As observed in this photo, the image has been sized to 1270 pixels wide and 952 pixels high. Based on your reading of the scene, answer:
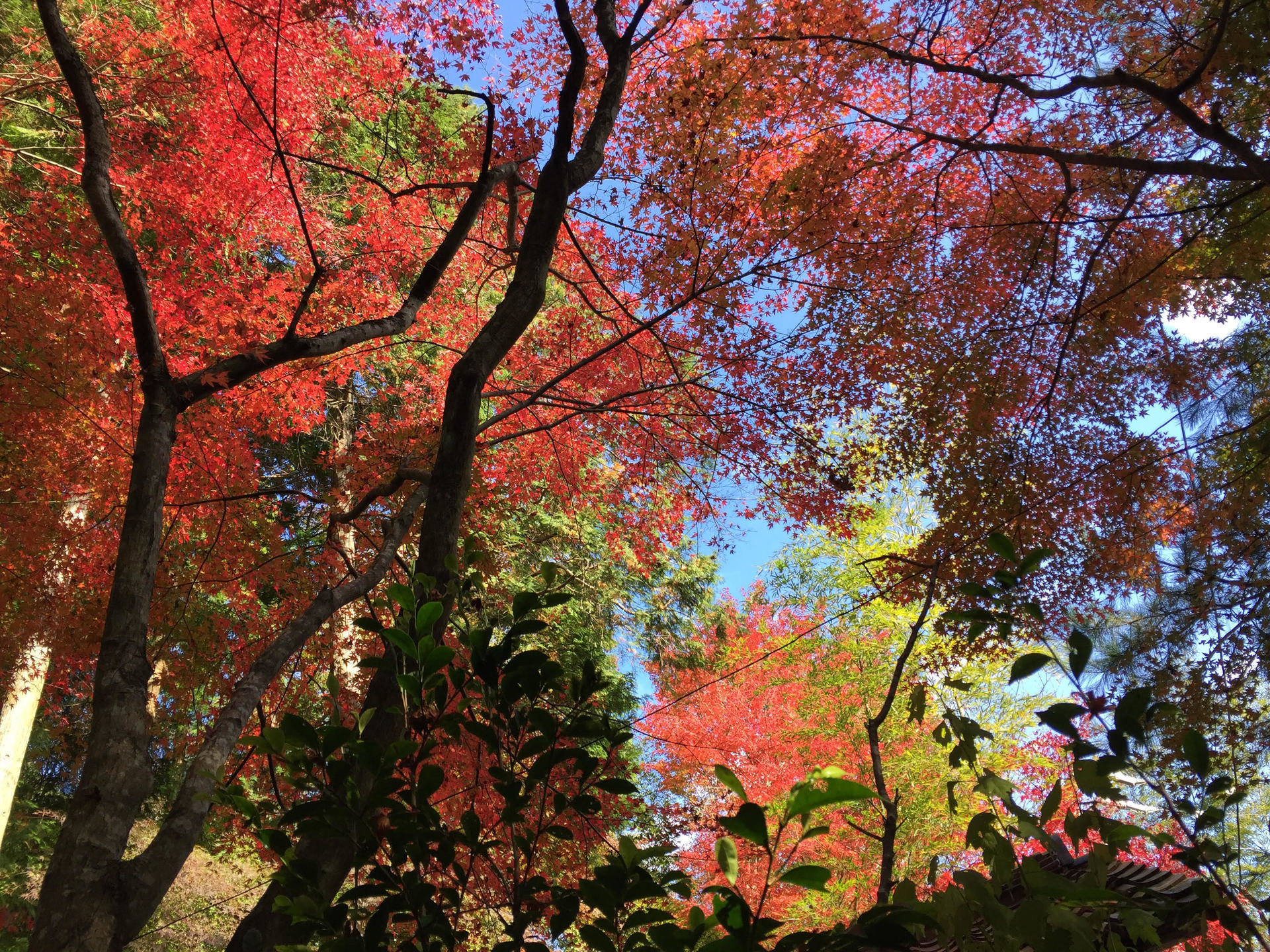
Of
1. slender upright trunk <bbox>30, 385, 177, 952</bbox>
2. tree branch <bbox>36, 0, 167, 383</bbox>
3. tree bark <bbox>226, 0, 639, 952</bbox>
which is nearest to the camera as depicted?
slender upright trunk <bbox>30, 385, 177, 952</bbox>

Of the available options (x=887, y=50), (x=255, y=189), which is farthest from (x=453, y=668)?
(x=255, y=189)

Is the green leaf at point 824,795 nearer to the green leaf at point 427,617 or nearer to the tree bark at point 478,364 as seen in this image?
the green leaf at point 427,617

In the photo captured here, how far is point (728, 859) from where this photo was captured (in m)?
0.83

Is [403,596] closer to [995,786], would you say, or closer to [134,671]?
[995,786]

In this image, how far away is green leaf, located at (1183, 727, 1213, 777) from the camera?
3.45ft

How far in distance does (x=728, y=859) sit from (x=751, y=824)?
54 millimetres

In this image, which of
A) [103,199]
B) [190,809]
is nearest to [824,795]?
[190,809]

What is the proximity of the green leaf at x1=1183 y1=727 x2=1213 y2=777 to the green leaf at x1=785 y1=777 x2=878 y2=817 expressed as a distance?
574 mm

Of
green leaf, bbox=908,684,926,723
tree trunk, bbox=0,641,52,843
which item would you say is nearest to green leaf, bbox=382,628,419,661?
green leaf, bbox=908,684,926,723

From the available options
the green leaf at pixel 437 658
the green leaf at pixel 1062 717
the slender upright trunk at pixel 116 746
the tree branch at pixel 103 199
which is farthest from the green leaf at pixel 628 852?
the tree branch at pixel 103 199

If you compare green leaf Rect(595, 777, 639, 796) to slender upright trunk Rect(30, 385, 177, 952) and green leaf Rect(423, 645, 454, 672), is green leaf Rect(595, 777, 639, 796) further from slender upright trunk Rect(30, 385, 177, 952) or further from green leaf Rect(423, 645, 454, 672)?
slender upright trunk Rect(30, 385, 177, 952)

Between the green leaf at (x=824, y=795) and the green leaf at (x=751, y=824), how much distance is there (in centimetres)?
3

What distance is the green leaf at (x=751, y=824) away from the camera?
801mm

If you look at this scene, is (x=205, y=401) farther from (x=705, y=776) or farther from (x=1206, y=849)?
(x=705, y=776)
